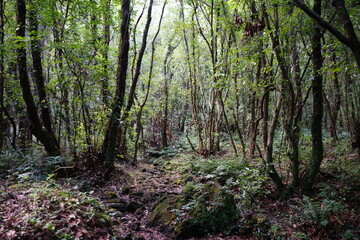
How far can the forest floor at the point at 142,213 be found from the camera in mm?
3545

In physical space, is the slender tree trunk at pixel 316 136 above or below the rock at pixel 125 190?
above

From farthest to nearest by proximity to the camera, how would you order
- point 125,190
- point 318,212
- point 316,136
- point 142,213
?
1. point 125,190
2. point 142,213
3. point 316,136
4. point 318,212

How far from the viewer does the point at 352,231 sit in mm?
3834

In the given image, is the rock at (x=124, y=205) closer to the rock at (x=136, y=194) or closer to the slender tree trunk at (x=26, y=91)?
the rock at (x=136, y=194)

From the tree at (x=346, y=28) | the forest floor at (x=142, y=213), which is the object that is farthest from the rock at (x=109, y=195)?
the tree at (x=346, y=28)

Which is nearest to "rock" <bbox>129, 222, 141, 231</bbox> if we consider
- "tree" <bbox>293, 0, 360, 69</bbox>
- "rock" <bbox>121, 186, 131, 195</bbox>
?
"rock" <bbox>121, 186, 131, 195</bbox>

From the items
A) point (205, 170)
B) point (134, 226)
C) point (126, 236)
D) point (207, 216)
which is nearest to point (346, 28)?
point (207, 216)

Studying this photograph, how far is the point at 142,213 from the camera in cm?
570

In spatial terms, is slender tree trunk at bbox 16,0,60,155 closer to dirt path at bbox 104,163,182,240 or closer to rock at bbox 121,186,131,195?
rock at bbox 121,186,131,195

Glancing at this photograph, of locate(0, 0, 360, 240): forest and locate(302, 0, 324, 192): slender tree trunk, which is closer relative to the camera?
locate(0, 0, 360, 240): forest

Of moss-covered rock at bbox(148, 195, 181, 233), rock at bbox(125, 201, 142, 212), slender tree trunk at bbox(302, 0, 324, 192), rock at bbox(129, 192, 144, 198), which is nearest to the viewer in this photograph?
moss-covered rock at bbox(148, 195, 181, 233)

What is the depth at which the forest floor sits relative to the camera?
11.6 feet

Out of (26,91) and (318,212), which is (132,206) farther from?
(26,91)

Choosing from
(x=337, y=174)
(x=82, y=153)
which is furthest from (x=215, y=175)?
(x=82, y=153)
